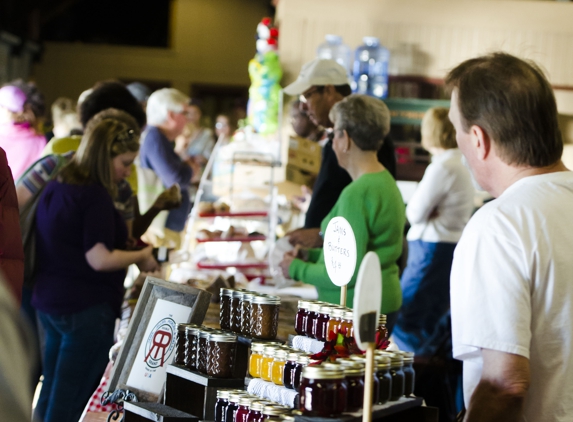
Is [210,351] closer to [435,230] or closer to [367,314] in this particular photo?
[367,314]

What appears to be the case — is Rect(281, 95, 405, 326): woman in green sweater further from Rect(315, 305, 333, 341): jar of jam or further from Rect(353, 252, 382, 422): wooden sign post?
Rect(353, 252, 382, 422): wooden sign post

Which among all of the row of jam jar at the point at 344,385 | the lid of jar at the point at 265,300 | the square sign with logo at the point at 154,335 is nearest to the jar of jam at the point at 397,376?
the row of jam jar at the point at 344,385

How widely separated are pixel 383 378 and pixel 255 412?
25 centimetres

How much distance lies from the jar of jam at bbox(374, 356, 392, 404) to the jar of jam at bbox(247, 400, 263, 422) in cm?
22

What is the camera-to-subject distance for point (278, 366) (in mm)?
1580

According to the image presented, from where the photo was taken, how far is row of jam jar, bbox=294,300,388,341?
165cm

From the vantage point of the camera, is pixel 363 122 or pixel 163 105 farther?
pixel 163 105

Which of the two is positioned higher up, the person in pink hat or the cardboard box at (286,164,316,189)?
the person in pink hat

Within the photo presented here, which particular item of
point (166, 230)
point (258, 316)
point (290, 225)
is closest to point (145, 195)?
point (166, 230)

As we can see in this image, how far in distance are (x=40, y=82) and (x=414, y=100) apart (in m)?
11.8

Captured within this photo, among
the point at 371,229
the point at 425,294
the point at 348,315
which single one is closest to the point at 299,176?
the point at 425,294

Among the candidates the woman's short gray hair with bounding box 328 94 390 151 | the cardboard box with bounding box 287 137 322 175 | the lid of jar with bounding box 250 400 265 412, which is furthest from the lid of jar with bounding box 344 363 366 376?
the cardboard box with bounding box 287 137 322 175

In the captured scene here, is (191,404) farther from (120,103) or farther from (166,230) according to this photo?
(166,230)

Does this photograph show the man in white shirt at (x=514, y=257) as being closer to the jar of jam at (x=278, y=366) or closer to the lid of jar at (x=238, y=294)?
the jar of jam at (x=278, y=366)
